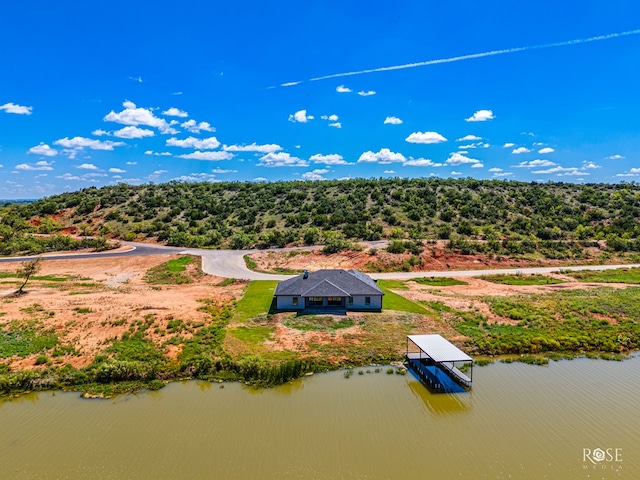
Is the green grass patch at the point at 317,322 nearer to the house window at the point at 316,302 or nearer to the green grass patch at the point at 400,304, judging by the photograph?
the house window at the point at 316,302

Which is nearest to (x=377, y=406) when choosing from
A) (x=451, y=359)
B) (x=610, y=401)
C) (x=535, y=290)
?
(x=451, y=359)

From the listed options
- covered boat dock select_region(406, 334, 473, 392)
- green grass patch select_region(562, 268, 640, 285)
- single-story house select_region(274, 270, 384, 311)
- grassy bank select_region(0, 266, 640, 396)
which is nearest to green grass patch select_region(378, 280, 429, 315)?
grassy bank select_region(0, 266, 640, 396)

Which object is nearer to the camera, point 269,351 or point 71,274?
point 269,351

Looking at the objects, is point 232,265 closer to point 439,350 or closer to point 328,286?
point 328,286

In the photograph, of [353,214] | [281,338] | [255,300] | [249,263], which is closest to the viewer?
[281,338]

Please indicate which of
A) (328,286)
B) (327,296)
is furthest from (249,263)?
(327,296)

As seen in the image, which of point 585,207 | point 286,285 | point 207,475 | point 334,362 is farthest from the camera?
point 585,207

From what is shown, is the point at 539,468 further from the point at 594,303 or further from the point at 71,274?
the point at 71,274

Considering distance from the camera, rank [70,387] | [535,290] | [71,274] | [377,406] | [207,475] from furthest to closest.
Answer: [71,274] → [535,290] → [70,387] → [377,406] → [207,475]
